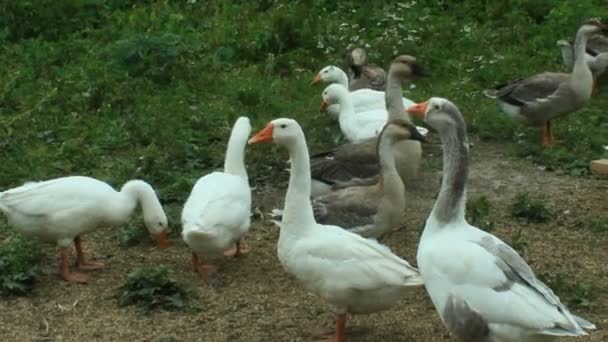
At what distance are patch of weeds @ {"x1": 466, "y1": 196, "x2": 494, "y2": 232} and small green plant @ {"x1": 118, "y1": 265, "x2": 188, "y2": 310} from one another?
2167 millimetres

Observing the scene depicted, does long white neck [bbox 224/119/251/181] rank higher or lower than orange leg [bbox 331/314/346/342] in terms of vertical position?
higher

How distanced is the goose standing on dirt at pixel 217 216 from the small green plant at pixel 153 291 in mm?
345

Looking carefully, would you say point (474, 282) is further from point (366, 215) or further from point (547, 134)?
point (547, 134)

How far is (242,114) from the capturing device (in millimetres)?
11578

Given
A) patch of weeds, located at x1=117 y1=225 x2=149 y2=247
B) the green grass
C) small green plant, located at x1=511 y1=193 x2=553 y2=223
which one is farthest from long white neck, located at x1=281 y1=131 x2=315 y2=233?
small green plant, located at x1=511 y1=193 x2=553 y2=223

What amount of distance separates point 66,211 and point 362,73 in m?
4.85

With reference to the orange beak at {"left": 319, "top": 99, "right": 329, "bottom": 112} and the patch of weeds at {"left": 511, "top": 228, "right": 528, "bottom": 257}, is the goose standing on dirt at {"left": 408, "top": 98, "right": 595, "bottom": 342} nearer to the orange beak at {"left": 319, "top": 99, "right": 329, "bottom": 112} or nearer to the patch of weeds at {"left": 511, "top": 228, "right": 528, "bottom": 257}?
the patch of weeds at {"left": 511, "top": 228, "right": 528, "bottom": 257}

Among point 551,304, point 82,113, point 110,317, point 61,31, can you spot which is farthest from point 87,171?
point 551,304

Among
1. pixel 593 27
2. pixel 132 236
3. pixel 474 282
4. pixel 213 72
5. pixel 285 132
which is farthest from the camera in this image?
pixel 213 72

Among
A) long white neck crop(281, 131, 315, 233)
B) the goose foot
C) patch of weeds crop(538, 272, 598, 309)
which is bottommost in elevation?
patch of weeds crop(538, 272, 598, 309)

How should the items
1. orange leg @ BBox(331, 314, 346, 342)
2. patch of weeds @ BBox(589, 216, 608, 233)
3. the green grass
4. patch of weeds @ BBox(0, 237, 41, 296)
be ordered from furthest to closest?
1. the green grass
2. patch of weeds @ BBox(589, 216, 608, 233)
3. patch of weeds @ BBox(0, 237, 41, 296)
4. orange leg @ BBox(331, 314, 346, 342)

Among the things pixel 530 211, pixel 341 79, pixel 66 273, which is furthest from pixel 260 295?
pixel 341 79

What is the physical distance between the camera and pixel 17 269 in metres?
8.27

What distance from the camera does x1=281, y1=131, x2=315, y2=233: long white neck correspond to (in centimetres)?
765
